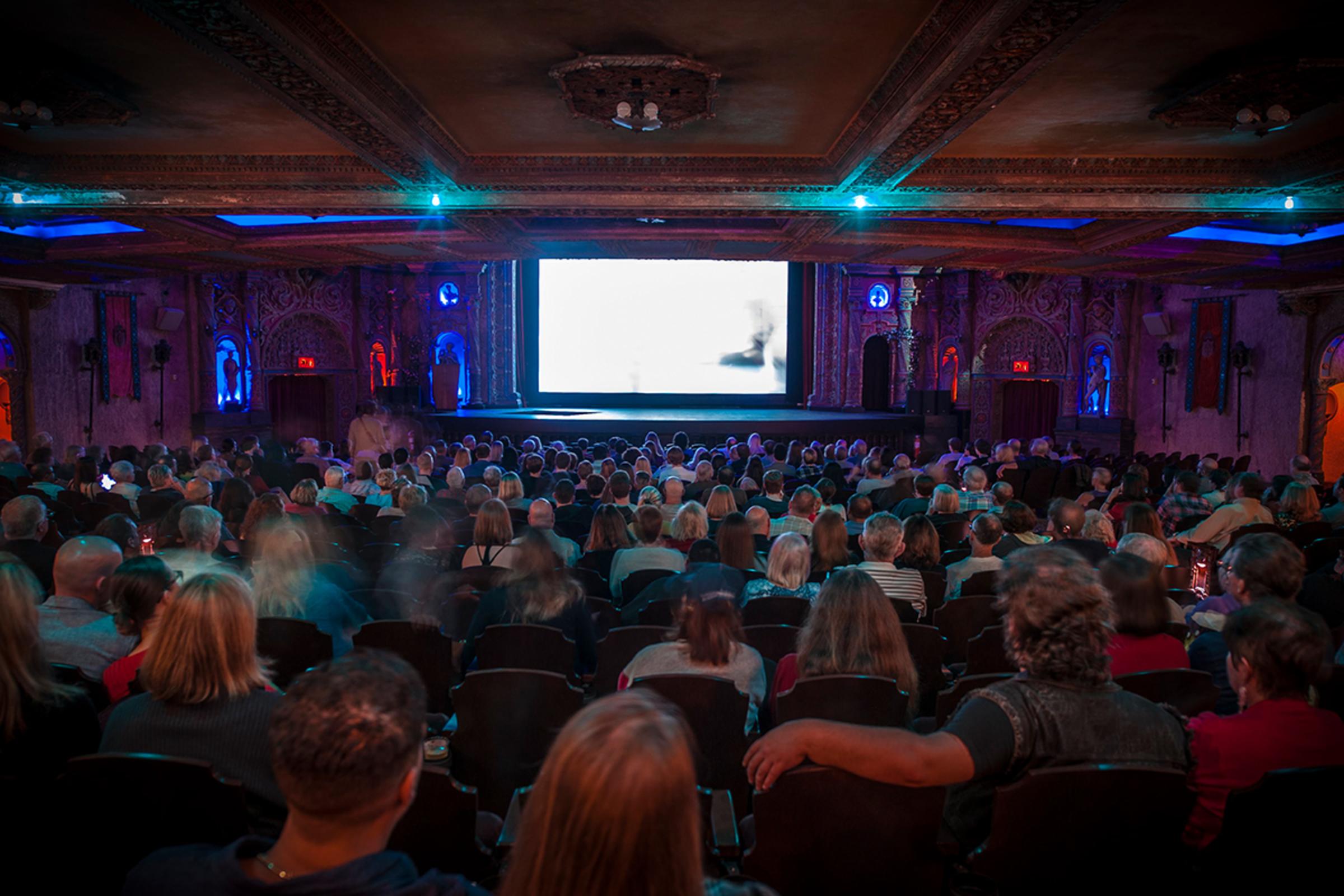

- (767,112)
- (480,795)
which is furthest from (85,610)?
(767,112)

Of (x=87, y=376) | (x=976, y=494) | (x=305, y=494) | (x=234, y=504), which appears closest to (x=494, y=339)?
(x=87, y=376)

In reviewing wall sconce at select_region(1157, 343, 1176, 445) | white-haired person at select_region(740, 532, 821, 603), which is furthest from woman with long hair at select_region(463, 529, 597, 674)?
wall sconce at select_region(1157, 343, 1176, 445)

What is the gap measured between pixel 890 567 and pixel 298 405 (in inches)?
707

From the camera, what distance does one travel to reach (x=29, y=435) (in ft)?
43.3

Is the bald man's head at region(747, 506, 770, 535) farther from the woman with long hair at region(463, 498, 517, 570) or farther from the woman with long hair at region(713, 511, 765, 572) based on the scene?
the woman with long hair at region(463, 498, 517, 570)

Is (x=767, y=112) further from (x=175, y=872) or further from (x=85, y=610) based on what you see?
(x=175, y=872)

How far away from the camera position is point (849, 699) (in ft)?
9.53

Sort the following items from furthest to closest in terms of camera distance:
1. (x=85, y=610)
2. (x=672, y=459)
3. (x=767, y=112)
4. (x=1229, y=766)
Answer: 1. (x=672, y=459)
2. (x=767, y=112)
3. (x=85, y=610)
4. (x=1229, y=766)

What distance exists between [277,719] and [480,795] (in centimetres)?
199

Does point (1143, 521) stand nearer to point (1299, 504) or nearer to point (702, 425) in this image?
point (1299, 504)

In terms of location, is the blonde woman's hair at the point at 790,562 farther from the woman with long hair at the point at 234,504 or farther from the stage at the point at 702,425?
the stage at the point at 702,425

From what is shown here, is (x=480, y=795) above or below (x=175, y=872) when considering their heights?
below

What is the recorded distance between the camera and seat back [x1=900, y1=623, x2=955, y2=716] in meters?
4.11

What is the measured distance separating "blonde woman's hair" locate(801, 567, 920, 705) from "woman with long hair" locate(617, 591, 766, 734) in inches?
11.4
